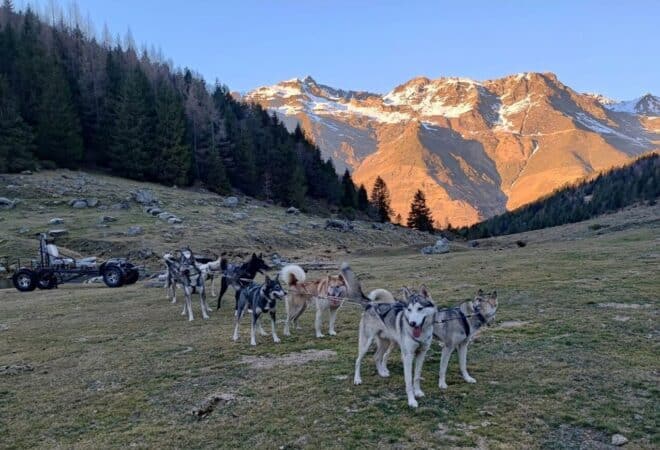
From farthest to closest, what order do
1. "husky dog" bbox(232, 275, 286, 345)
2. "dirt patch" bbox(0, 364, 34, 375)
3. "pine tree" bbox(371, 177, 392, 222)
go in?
"pine tree" bbox(371, 177, 392, 222), "husky dog" bbox(232, 275, 286, 345), "dirt patch" bbox(0, 364, 34, 375)

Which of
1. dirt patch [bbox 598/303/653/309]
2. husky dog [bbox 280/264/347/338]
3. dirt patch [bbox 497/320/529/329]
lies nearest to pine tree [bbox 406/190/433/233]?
dirt patch [bbox 598/303/653/309]

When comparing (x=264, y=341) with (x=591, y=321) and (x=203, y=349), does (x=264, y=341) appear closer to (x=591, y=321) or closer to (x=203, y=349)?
(x=203, y=349)

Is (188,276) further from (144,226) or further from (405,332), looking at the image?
(144,226)

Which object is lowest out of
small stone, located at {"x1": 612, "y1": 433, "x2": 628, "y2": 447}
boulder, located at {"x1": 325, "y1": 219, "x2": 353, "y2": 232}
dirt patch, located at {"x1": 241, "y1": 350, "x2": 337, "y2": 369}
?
small stone, located at {"x1": 612, "y1": 433, "x2": 628, "y2": 447}

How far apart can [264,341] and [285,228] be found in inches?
1289

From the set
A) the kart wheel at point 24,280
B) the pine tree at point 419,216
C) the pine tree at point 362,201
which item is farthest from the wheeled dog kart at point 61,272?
the pine tree at point 362,201

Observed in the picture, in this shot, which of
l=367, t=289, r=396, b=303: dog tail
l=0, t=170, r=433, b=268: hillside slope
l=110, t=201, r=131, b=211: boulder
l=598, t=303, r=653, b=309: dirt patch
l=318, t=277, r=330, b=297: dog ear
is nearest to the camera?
l=367, t=289, r=396, b=303: dog tail

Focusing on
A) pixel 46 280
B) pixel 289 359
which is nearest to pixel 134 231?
pixel 46 280

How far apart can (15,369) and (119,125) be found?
195ft

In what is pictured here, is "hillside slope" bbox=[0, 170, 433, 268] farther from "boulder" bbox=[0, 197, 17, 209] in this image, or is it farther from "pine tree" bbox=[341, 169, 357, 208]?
"pine tree" bbox=[341, 169, 357, 208]

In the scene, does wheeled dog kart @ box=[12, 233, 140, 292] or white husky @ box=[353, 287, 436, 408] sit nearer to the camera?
white husky @ box=[353, 287, 436, 408]

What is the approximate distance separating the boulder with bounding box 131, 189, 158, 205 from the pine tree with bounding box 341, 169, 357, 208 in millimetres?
45027

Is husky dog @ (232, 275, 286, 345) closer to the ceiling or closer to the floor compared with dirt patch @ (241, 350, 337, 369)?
closer to the ceiling

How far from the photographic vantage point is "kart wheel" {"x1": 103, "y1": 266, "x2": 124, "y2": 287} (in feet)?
78.9
